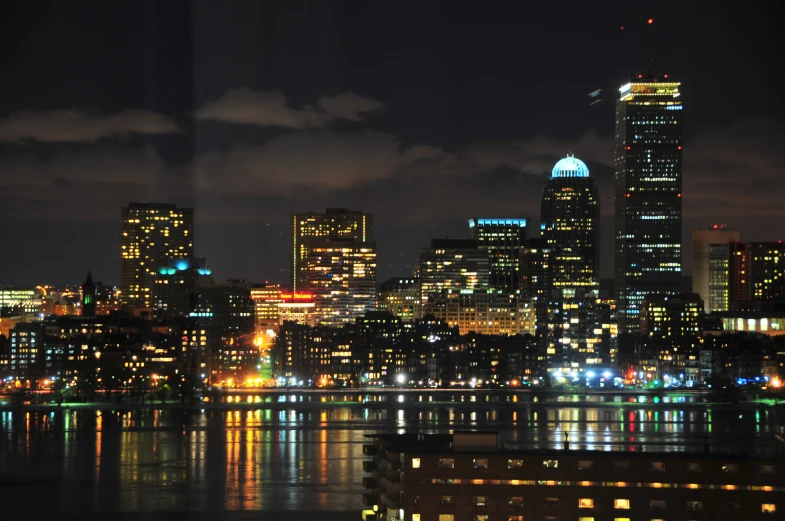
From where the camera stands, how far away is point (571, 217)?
71.0 meters

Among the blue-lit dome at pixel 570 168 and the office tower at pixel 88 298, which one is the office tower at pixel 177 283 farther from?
the blue-lit dome at pixel 570 168

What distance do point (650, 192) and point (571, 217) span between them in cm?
384

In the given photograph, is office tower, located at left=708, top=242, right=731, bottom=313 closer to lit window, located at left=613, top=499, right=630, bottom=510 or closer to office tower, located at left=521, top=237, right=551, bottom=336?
office tower, located at left=521, top=237, right=551, bottom=336

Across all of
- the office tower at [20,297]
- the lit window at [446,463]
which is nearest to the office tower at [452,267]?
the office tower at [20,297]

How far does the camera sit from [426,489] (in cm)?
1495

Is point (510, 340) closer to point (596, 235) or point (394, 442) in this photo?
point (596, 235)

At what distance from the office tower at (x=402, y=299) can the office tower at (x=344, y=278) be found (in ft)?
2.20

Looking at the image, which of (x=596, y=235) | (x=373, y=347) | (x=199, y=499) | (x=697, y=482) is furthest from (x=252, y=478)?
(x=596, y=235)

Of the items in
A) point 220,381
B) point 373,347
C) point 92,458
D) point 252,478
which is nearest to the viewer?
point 252,478

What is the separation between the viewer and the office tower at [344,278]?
68.1 metres

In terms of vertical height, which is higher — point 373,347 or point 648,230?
point 648,230

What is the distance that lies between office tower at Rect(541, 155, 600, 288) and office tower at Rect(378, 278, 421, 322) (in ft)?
20.9

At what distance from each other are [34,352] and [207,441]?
20600 millimetres

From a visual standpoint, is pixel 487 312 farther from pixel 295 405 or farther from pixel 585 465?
pixel 585 465
